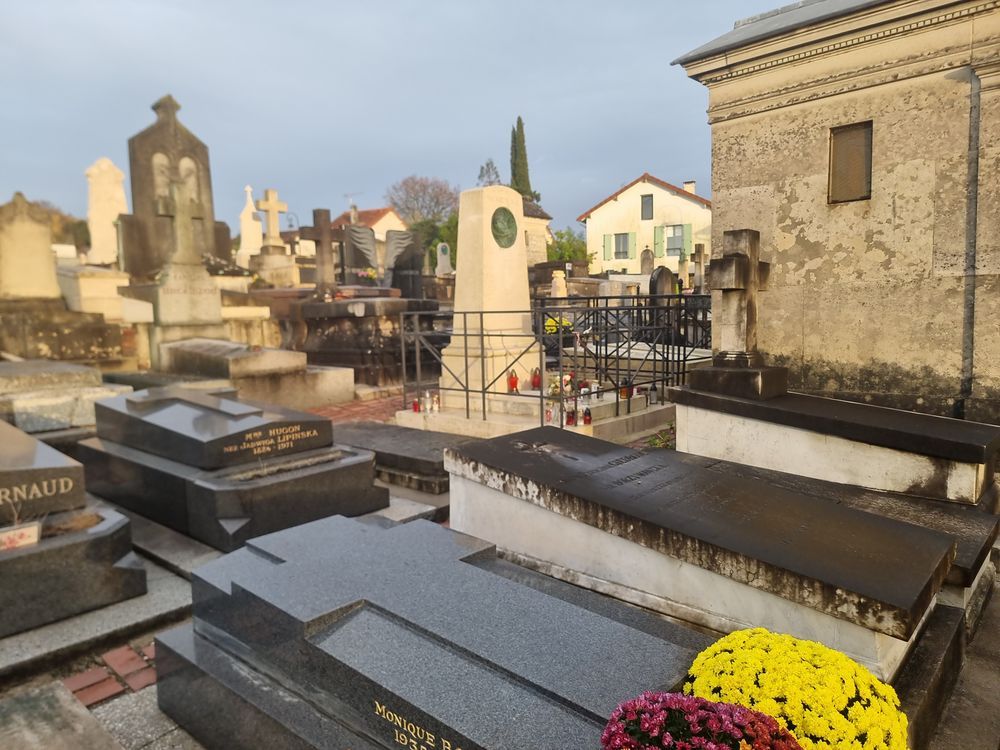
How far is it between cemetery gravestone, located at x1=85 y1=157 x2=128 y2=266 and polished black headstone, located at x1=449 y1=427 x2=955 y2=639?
24483 mm

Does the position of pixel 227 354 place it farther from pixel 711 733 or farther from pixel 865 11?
pixel 711 733

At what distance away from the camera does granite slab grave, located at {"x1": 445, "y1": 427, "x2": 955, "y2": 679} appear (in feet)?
8.49

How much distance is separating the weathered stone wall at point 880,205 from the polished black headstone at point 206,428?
428cm

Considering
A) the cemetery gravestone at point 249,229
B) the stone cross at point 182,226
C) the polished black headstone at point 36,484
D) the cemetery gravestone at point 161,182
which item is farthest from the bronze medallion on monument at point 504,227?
the cemetery gravestone at point 249,229

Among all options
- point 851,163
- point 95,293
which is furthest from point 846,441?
point 95,293

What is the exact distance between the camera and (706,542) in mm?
2963

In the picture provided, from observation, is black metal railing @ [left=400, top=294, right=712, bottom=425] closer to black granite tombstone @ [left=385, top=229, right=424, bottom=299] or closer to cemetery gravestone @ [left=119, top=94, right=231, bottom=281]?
black granite tombstone @ [left=385, top=229, right=424, bottom=299]

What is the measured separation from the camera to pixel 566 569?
3.61 meters

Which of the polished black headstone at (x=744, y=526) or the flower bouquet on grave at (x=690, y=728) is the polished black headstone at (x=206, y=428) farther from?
the flower bouquet on grave at (x=690, y=728)

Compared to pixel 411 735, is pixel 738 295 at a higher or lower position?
higher

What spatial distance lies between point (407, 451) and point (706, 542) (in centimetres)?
388

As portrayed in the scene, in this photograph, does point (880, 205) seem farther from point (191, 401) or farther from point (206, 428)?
point (191, 401)

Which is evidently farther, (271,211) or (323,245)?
(271,211)

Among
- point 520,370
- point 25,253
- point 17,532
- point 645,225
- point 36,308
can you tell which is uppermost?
point 645,225
